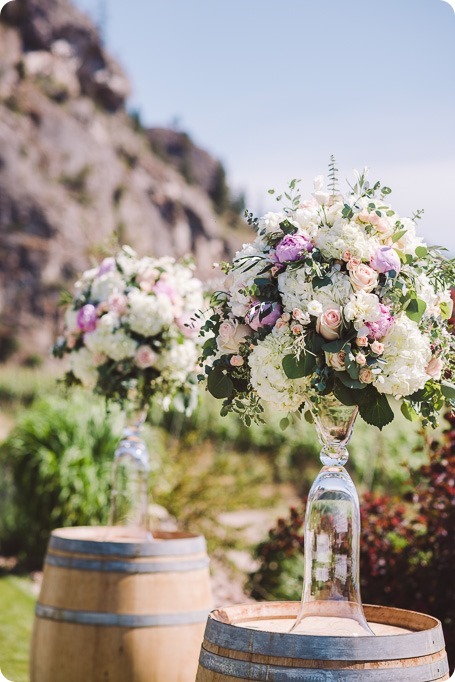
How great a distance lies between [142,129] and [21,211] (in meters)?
21.9

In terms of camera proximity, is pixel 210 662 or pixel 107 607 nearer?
pixel 210 662

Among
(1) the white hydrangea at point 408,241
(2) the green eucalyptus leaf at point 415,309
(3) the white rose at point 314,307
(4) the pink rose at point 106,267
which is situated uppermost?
(4) the pink rose at point 106,267

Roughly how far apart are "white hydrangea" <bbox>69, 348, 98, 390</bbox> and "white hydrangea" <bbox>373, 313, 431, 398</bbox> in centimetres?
233

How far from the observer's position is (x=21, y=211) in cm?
4028

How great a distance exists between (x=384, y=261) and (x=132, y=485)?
7.45 feet

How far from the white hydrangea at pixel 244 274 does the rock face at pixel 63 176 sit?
32015mm

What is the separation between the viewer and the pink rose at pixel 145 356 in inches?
178

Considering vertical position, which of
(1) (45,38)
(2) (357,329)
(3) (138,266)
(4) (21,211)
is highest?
(1) (45,38)

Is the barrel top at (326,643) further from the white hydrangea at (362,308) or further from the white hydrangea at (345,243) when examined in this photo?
the white hydrangea at (345,243)

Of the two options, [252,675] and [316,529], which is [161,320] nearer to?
[316,529]

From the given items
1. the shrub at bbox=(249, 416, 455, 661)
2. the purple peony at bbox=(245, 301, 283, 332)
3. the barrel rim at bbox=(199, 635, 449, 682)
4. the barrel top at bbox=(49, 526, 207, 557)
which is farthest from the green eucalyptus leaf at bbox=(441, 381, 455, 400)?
the shrub at bbox=(249, 416, 455, 661)

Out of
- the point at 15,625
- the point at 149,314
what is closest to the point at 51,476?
the point at 15,625

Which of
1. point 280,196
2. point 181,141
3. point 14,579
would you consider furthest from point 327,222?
point 181,141

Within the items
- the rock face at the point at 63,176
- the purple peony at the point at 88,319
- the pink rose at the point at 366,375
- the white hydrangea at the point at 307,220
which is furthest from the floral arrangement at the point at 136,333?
the rock face at the point at 63,176
